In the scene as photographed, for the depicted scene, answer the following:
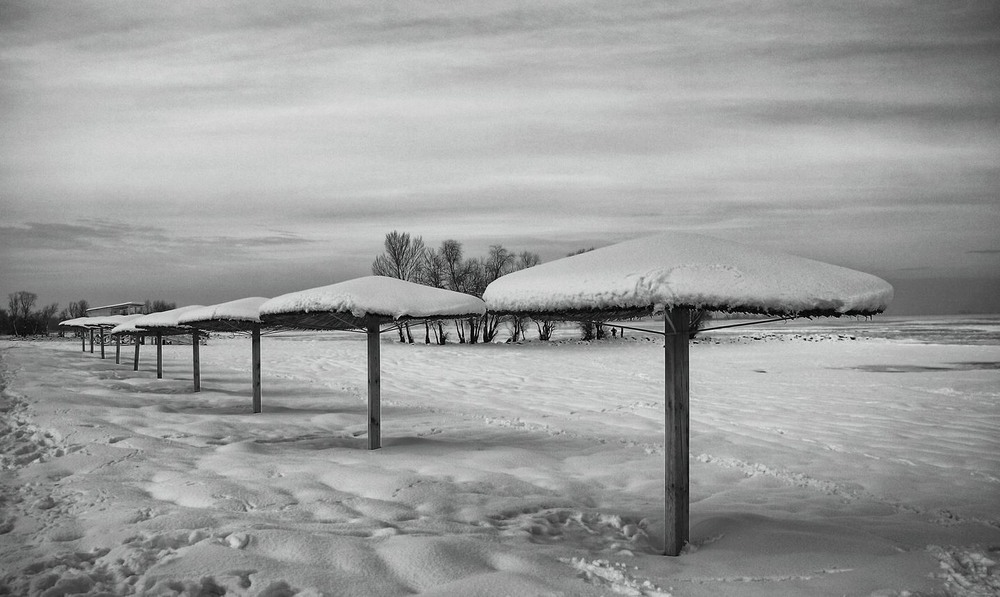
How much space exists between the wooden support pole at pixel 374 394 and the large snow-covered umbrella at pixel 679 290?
4041mm

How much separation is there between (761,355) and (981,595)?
1011 inches

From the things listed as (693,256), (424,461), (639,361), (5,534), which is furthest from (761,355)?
(5,534)

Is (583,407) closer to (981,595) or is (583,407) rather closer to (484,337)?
(981,595)

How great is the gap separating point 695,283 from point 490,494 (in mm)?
3402

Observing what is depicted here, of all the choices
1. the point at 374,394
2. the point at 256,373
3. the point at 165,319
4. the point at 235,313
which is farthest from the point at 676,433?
the point at 165,319

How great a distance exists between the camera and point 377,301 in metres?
7.63

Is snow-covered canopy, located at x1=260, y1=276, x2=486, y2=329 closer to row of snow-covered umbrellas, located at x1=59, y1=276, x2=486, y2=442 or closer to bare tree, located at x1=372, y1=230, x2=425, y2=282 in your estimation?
row of snow-covered umbrellas, located at x1=59, y1=276, x2=486, y2=442

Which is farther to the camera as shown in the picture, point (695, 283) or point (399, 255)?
point (399, 255)

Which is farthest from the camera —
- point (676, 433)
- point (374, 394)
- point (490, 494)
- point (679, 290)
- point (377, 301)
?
point (374, 394)

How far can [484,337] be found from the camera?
137 feet

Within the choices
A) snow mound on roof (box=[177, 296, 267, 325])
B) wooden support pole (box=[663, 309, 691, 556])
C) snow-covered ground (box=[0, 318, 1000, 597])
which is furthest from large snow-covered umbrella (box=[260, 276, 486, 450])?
wooden support pole (box=[663, 309, 691, 556])

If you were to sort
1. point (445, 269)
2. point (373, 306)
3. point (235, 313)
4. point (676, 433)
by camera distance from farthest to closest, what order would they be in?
point (445, 269) < point (235, 313) < point (373, 306) < point (676, 433)

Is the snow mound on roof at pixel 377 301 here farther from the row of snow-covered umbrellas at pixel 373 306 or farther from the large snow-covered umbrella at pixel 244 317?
the large snow-covered umbrella at pixel 244 317

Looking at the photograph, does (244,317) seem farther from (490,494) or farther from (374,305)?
(490,494)
